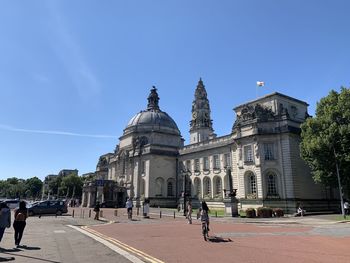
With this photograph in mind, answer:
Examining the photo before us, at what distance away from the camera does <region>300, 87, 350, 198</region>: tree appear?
35.5 metres

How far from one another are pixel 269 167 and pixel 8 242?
120ft

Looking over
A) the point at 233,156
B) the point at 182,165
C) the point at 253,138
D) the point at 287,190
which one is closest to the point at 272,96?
the point at 253,138

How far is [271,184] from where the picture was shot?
4497 centimetres

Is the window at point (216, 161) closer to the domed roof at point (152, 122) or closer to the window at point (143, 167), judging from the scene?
the window at point (143, 167)

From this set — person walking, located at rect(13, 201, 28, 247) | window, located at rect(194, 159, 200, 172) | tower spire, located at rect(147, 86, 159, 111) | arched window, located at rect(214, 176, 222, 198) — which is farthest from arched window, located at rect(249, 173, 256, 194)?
tower spire, located at rect(147, 86, 159, 111)

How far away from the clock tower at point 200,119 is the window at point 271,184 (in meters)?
36.9

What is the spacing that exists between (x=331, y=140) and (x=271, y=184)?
11.8 m

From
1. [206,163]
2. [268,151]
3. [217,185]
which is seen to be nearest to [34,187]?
Answer: [206,163]

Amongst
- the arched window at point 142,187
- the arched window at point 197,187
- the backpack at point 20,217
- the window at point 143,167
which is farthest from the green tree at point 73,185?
the backpack at point 20,217

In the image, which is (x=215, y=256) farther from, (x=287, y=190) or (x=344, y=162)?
(x=287, y=190)

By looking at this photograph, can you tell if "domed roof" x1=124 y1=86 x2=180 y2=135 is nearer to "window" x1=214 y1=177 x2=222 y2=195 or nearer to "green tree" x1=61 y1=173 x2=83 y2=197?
"window" x1=214 y1=177 x2=222 y2=195

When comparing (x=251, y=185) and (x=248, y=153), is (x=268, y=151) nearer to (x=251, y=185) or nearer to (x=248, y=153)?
(x=248, y=153)

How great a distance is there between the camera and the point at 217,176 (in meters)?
58.1

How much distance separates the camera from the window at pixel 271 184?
4450 cm
